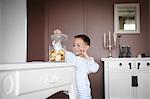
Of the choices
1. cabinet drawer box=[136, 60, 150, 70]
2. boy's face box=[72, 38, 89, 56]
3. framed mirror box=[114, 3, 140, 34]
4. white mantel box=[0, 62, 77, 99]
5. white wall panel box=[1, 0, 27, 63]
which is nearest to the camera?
white mantel box=[0, 62, 77, 99]

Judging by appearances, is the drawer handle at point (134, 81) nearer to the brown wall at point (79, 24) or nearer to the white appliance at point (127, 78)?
the white appliance at point (127, 78)

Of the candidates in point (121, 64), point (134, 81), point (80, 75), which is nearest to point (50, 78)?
point (80, 75)

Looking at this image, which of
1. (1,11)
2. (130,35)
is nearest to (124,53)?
(130,35)

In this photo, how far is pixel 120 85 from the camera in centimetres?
380

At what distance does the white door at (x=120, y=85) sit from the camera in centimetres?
379

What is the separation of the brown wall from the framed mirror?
9 cm

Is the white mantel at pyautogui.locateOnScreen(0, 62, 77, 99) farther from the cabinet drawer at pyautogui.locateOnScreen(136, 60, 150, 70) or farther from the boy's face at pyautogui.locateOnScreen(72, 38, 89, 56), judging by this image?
the cabinet drawer at pyautogui.locateOnScreen(136, 60, 150, 70)

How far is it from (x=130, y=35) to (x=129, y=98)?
44.0 inches

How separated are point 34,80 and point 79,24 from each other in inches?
131

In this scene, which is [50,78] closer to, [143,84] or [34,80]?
[34,80]

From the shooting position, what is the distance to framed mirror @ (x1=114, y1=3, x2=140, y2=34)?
13.9 ft

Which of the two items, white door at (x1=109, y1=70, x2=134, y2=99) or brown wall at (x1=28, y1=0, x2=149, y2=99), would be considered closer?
white door at (x1=109, y1=70, x2=134, y2=99)

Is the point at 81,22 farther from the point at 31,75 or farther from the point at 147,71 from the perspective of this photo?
the point at 31,75

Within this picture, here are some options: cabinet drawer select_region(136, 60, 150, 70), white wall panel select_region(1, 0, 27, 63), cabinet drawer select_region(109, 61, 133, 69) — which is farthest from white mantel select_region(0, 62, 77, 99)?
cabinet drawer select_region(136, 60, 150, 70)
